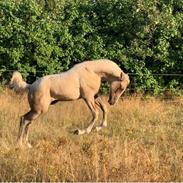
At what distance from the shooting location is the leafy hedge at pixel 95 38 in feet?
64.2

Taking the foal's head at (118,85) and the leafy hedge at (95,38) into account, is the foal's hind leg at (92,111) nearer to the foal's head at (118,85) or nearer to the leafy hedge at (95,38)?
the foal's head at (118,85)

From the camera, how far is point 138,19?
2000cm

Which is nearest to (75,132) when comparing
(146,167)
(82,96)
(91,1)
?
(82,96)

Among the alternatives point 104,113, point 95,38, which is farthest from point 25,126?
point 95,38

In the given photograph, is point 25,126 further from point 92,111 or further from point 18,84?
point 92,111

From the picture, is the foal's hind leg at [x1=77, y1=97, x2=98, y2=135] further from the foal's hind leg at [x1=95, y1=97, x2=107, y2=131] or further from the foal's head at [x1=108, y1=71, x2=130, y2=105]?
the foal's head at [x1=108, y1=71, x2=130, y2=105]

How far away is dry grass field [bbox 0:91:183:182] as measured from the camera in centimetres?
763

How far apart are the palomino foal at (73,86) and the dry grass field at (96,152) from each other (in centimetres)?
53

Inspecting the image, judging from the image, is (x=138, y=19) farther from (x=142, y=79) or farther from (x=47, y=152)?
(x=47, y=152)

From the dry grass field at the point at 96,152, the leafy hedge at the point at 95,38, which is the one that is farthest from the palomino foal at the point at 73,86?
the leafy hedge at the point at 95,38

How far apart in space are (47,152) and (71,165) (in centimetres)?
77

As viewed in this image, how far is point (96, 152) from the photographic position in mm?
8320

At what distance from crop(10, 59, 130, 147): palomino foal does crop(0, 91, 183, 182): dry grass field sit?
0.53m

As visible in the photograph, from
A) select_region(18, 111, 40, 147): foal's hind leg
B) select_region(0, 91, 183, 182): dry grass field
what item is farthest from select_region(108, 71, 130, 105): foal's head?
select_region(18, 111, 40, 147): foal's hind leg
